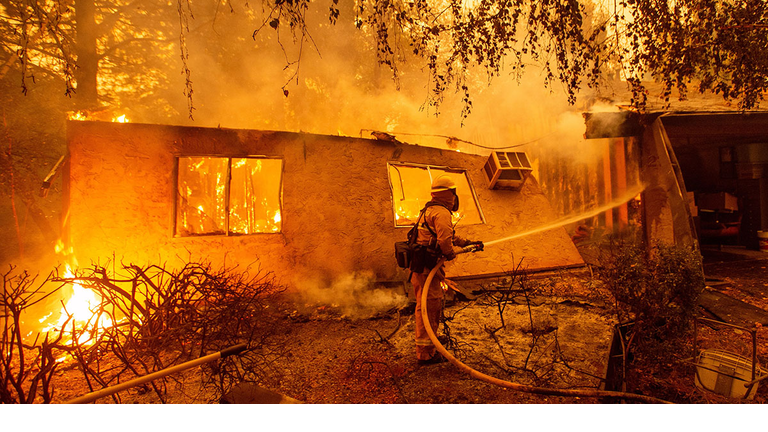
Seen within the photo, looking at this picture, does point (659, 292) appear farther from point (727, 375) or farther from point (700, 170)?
point (700, 170)

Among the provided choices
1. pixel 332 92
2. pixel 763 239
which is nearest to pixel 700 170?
pixel 763 239

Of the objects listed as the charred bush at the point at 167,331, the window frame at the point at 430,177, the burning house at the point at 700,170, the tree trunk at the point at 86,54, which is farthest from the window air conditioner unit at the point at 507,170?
the tree trunk at the point at 86,54

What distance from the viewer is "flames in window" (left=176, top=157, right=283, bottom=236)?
20.7 feet

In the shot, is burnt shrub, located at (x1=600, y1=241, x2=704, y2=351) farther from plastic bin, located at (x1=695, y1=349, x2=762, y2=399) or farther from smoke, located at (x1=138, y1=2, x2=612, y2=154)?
smoke, located at (x1=138, y1=2, x2=612, y2=154)

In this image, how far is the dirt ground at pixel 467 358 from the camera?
131 inches

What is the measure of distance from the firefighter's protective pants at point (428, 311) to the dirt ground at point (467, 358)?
18 centimetres

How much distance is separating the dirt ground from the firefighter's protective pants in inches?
7.2

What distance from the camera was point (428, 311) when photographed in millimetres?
4078

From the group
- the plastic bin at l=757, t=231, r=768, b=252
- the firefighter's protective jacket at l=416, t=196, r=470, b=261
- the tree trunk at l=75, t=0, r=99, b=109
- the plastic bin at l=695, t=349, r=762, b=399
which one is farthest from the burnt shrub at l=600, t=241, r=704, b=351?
the tree trunk at l=75, t=0, r=99, b=109

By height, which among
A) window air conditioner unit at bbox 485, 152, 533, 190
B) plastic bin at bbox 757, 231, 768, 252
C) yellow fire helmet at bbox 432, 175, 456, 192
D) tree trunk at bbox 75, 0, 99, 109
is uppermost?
tree trunk at bbox 75, 0, 99, 109

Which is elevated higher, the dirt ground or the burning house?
the burning house

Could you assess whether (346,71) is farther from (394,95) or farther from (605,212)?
(605,212)

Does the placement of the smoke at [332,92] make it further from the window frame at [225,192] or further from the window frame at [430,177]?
the window frame at [225,192]

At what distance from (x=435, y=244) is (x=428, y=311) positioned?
799 millimetres
